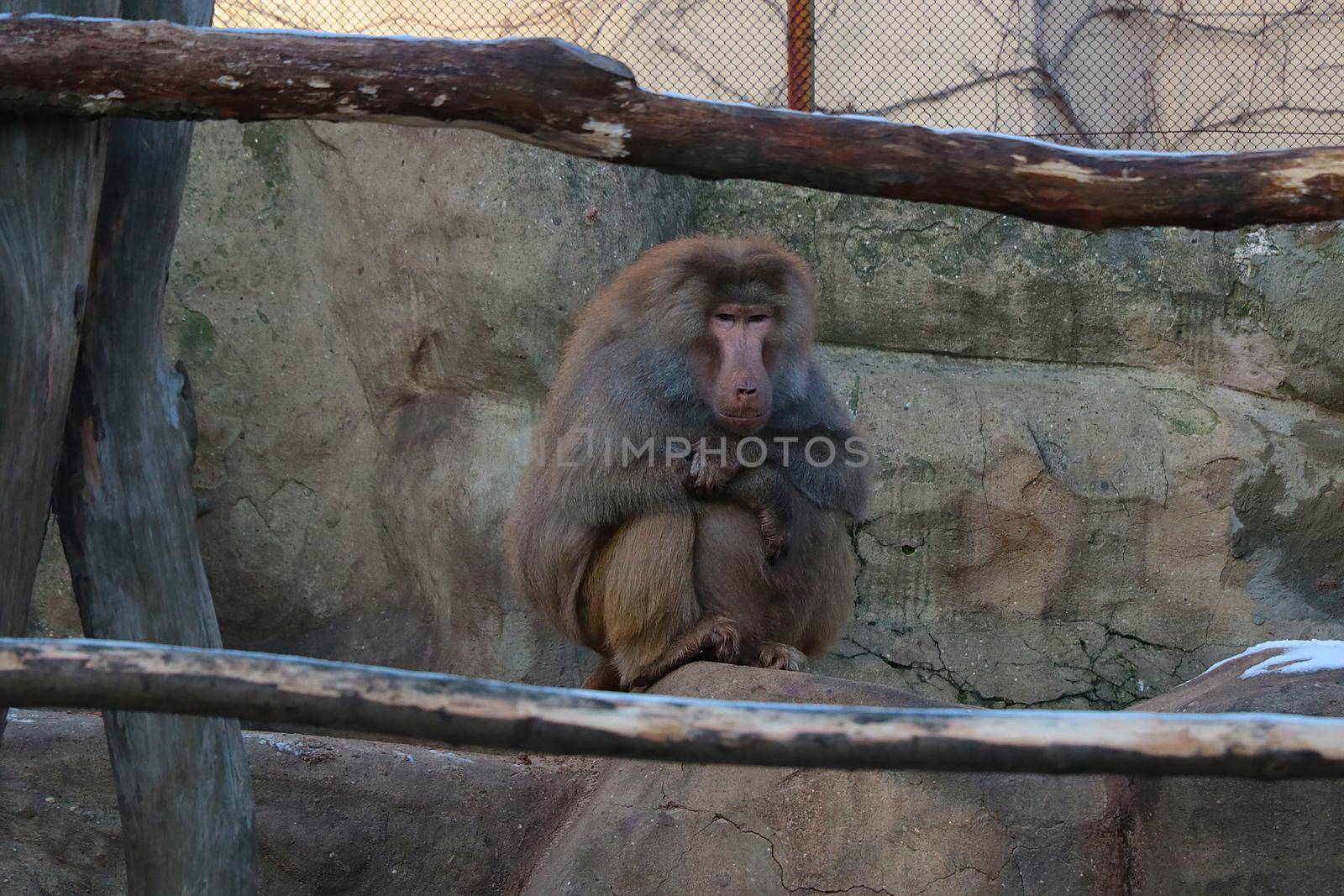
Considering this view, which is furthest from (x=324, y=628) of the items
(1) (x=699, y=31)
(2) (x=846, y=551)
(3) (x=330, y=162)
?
(1) (x=699, y=31)

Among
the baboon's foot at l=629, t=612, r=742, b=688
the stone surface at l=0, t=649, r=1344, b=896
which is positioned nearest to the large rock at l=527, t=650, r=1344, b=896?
the stone surface at l=0, t=649, r=1344, b=896

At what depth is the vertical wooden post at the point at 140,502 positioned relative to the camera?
396 centimetres

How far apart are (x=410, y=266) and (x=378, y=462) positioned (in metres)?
1.06

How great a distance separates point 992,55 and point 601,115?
5.33 meters

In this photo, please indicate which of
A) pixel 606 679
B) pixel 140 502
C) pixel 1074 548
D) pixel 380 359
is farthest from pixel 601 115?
pixel 1074 548

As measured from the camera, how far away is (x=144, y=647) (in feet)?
8.61

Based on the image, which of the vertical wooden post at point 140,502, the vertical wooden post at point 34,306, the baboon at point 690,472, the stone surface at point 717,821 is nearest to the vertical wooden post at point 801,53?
the baboon at point 690,472

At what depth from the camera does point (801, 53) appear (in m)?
7.93

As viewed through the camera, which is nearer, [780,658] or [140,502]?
[140,502]

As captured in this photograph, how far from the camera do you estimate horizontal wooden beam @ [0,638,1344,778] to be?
2.53 m

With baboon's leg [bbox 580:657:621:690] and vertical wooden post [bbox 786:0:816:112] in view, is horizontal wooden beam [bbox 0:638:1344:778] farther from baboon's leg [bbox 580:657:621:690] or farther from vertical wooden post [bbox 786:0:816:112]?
vertical wooden post [bbox 786:0:816:112]

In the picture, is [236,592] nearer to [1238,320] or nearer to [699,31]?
[699,31]

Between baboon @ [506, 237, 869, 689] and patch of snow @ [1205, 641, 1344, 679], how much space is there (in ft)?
5.68

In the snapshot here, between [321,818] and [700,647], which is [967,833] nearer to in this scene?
[700,647]
